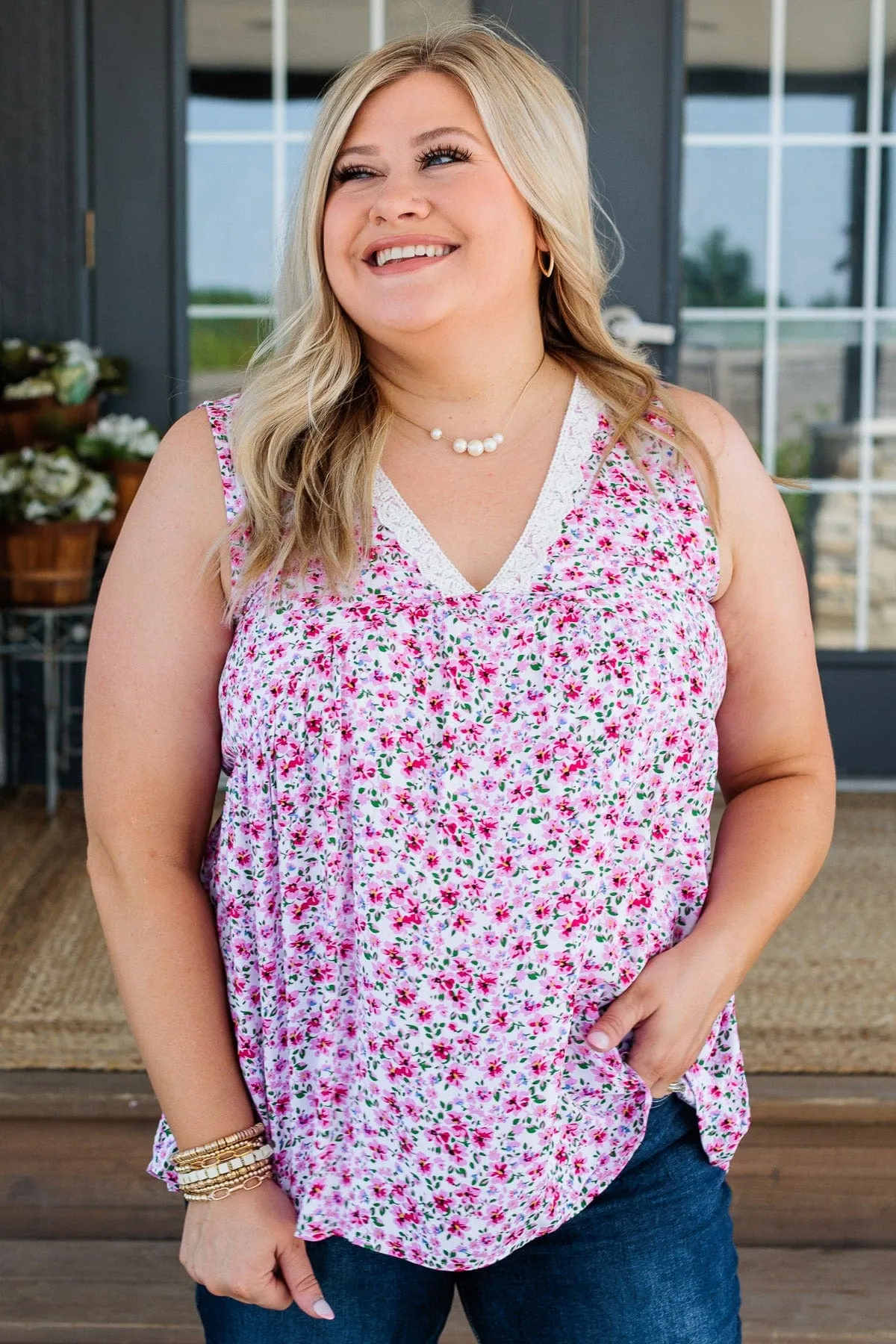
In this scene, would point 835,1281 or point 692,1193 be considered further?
point 835,1281

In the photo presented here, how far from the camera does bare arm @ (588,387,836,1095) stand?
1307 mm

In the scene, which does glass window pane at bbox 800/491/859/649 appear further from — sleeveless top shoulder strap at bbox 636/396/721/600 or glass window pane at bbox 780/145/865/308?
sleeveless top shoulder strap at bbox 636/396/721/600

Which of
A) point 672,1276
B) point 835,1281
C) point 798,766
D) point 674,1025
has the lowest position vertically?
point 835,1281

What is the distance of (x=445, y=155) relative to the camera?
1318mm

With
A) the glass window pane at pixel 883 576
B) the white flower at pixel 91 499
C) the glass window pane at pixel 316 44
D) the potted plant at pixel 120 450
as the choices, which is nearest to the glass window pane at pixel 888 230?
the glass window pane at pixel 883 576

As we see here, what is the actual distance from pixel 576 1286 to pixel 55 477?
2383 mm

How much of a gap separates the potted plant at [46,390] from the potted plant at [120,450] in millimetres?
49

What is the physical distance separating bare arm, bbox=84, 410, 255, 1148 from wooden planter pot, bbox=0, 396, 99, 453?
6.98ft

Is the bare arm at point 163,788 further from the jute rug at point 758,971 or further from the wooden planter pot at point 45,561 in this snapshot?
the wooden planter pot at point 45,561

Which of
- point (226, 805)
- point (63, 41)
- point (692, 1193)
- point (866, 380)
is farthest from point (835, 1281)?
point (63, 41)

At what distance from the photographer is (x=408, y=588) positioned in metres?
1.25

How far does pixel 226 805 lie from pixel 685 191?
2600mm

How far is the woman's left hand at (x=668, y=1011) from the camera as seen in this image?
48.3 inches

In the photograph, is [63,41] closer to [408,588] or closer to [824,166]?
[824,166]
